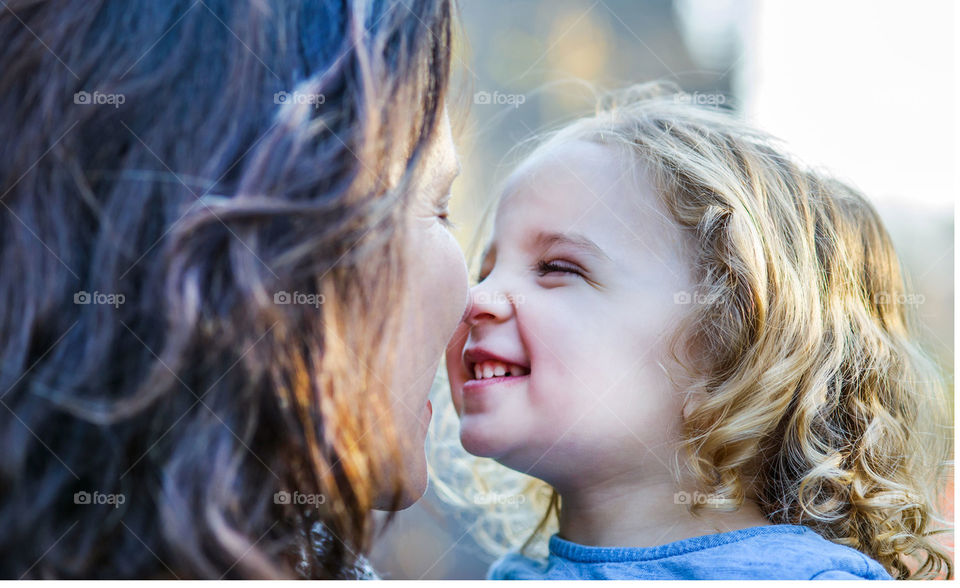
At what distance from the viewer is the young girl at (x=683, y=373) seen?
1078 millimetres

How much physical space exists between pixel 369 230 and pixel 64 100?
0.31m

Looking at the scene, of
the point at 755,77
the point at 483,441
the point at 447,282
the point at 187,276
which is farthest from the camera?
the point at 755,77

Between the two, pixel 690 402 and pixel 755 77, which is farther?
pixel 755 77

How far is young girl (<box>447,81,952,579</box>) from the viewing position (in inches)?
42.4

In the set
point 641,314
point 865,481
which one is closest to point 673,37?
point 641,314

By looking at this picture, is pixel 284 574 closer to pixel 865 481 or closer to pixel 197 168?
pixel 197 168

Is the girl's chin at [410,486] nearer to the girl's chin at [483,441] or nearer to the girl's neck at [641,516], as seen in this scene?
the girl's chin at [483,441]

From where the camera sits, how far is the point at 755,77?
1.31 meters

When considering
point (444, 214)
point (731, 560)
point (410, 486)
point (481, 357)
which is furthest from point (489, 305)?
point (731, 560)

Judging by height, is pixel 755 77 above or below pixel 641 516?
above

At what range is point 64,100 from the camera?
0.67 meters

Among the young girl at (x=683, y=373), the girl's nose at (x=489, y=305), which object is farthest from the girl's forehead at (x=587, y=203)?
the girl's nose at (x=489, y=305)

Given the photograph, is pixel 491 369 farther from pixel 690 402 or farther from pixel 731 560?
pixel 731 560

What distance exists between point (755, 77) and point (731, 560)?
853 millimetres
